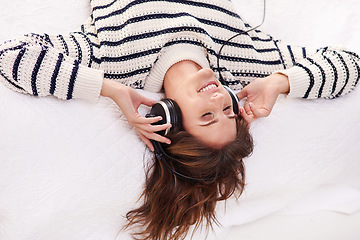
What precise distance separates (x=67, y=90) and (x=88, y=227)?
446mm

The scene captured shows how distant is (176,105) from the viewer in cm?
97

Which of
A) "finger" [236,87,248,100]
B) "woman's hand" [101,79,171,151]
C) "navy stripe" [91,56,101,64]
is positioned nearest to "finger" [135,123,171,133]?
"woman's hand" [101,79,171,151]

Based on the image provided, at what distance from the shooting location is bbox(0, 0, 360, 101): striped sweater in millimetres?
959

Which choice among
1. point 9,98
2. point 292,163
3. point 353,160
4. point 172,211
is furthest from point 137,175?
point 353,160

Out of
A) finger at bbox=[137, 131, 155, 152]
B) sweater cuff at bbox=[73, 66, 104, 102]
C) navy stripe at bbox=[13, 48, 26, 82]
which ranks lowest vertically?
finger at bbox=[137, 131, 155, 152]

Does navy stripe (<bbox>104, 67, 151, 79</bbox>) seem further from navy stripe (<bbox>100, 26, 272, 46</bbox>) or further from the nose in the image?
the nose

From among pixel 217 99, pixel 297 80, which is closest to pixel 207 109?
pixel 217 99

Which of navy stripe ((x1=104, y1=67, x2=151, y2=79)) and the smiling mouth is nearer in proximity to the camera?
the smiling mouth

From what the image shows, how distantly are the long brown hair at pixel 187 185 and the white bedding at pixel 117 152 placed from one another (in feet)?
0.18

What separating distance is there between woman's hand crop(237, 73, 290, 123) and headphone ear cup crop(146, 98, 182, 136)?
0.26 metres

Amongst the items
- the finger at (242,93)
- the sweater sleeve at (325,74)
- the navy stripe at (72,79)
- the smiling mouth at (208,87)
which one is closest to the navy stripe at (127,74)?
the navy stripe at (72,79)

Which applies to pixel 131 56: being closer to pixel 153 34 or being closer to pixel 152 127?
pixel 153 34

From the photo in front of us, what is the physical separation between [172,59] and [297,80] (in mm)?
431

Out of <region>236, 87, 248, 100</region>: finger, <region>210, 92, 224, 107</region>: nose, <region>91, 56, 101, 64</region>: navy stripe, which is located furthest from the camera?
<region>236, 87, 248, 100</region>: finger
